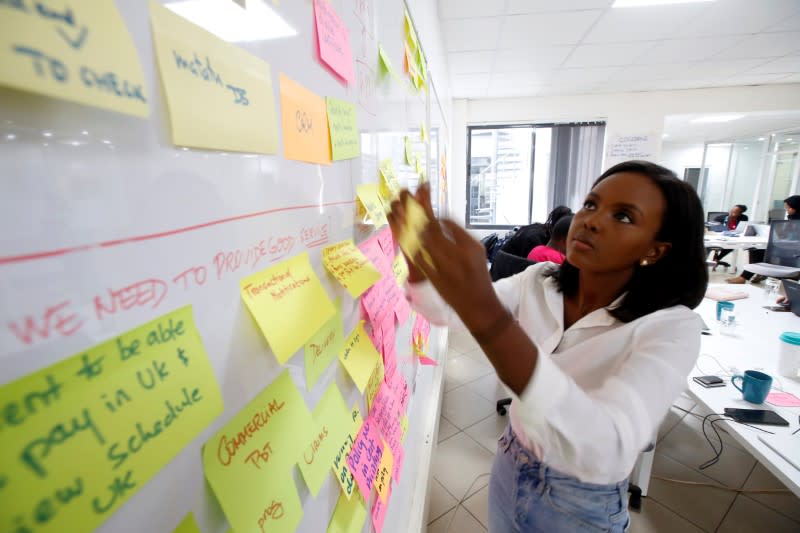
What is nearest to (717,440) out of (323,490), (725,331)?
(725,331)

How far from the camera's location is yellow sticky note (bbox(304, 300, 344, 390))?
434mm

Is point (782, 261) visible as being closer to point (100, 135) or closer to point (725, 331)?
point (725, 331)

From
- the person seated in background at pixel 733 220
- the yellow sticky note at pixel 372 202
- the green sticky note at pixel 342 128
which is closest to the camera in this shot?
→ the green sticky note at pixel 342 128

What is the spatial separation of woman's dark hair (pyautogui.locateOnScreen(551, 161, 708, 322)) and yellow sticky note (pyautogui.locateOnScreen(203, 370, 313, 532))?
0.67 metres

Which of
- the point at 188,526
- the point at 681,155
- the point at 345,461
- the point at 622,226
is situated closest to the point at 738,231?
the point at 681,155

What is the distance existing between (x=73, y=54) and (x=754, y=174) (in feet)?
32.9

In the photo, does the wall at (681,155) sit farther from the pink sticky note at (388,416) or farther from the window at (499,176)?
the pink sticky note at (388,416)

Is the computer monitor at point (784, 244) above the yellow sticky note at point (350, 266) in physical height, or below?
below

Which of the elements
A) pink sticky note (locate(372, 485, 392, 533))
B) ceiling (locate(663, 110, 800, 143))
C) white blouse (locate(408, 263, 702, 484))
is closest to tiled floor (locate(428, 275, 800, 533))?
pink sticky note (locate(372, 485, 392, 533))

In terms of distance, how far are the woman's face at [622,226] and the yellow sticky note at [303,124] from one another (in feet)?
1.98

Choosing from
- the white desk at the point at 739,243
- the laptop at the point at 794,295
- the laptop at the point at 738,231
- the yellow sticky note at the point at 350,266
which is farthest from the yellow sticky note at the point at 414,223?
the laptop at the point at 738,231

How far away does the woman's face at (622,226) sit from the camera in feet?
2.34

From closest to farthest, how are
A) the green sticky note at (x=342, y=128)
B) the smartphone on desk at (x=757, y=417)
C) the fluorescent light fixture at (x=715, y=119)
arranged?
the green sticky note at (x=342, y=128) < the smartphone on desk at (x=757, y=417) < the fluorescent light fixture at (x=715, y=119)

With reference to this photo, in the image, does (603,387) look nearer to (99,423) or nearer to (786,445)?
(99,423)
